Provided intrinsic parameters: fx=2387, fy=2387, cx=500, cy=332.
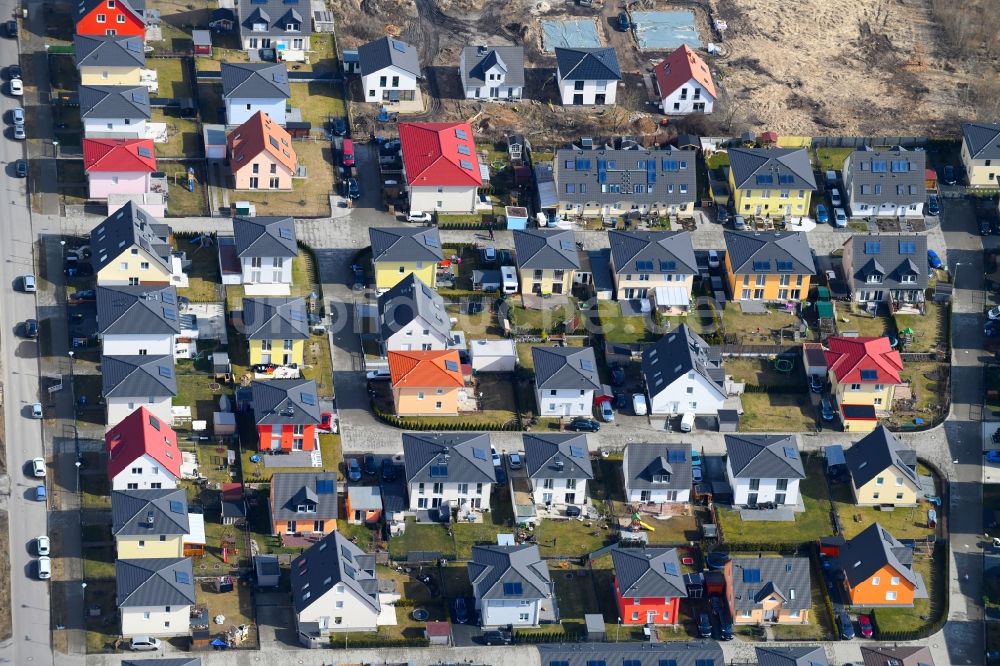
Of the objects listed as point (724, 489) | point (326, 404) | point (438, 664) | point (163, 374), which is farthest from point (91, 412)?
point (724, 489)

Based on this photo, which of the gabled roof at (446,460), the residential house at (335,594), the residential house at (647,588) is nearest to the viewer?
the residential house at (335,594)

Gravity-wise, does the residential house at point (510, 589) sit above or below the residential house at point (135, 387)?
below

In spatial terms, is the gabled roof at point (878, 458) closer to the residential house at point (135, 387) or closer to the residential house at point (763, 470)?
the residential house at point (763, 470)

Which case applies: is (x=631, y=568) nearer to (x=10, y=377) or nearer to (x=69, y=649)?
(x=69, y=649)

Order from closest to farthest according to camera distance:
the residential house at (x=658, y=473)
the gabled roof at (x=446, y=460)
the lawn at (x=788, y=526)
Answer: the gabled roof at (x=446, y=460) → the lawn at (x=788, y=526) → the residential house at (x=658, y=473)

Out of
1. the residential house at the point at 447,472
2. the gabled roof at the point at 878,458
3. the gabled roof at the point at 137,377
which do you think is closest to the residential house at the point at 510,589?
the residential house at the point at 447,472

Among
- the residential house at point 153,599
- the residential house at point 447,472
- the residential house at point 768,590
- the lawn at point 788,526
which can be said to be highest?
the residential house at point 447,472

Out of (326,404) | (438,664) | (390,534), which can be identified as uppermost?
(326,404)

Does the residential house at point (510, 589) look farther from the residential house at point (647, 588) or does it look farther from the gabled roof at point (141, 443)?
the gabled roof at point (141, 443)

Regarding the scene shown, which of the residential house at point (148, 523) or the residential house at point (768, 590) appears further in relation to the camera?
the residential house at point (768, 590)
